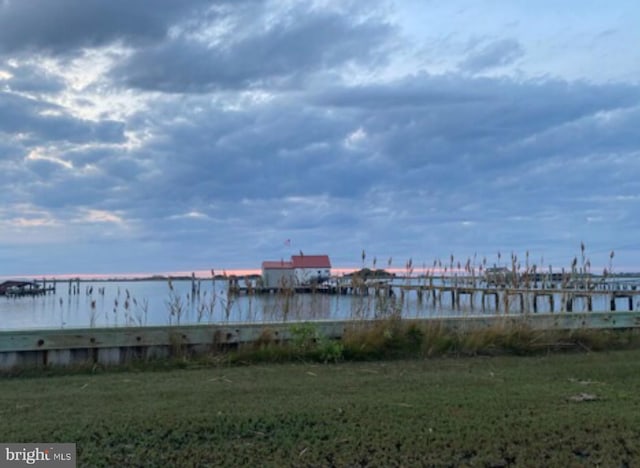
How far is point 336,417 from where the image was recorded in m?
4.25

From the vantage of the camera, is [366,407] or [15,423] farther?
[366,407]

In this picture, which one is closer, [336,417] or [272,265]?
[336,417]

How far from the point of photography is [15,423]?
410 centimetres

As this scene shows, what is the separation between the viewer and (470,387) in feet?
17.7

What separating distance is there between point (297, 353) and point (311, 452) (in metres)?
3.75

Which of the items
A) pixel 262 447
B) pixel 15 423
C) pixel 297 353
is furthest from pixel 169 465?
pixel 297 353

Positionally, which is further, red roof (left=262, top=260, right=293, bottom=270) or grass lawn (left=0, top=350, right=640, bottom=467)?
red roof (left=262, top=260, right=293, bottom=270)

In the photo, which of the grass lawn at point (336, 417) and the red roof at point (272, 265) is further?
the red roof at point (272, 265)

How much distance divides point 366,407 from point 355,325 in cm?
359

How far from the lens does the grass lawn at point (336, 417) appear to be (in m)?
3.55

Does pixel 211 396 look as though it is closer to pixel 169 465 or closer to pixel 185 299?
pixel 169 465

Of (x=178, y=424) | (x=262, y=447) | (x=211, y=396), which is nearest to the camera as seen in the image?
(x=262, y=447)

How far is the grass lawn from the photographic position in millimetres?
3551

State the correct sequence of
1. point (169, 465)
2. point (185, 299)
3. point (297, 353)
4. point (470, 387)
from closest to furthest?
point (169, 465) → point (470, 387) → point (297, 353) → point (185, 299)
